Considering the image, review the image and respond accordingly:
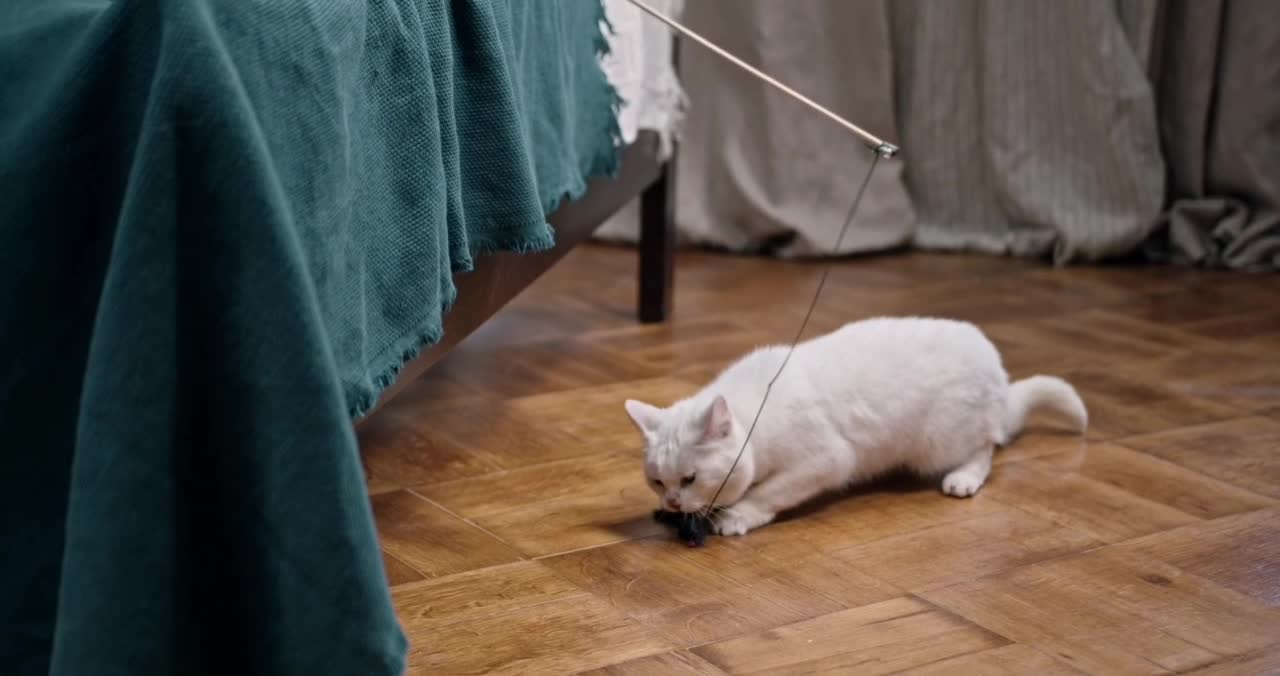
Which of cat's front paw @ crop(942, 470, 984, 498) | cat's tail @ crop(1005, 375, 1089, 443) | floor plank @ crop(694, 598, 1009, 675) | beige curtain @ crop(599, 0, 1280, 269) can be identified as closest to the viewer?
floor plank @ crop(694, 598, 1009, 675)

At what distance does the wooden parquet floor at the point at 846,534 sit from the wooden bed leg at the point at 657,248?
0.07 metres

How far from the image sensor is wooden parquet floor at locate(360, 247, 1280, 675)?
3.65ft

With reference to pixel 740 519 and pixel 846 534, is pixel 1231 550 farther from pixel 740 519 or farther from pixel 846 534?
pixel 740 519

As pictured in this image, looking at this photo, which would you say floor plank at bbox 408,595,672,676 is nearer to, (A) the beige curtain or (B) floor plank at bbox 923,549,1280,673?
(B) floor plank at bbox 923,549,1280,673

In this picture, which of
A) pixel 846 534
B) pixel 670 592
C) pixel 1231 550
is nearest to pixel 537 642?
pixel 670 592

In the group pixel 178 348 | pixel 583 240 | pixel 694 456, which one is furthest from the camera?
pixel 583 240

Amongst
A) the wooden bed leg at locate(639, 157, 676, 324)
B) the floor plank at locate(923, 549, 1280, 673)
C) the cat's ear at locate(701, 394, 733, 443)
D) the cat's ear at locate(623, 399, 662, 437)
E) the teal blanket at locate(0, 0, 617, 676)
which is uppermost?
the teal blanket at locate(0, 0, 617, 676)

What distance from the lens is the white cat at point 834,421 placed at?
4.40 ft

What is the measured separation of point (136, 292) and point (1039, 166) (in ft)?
7.44

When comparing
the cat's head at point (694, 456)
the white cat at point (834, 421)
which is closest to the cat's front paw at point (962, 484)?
the white cat at point (834, 421)

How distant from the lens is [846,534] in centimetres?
138

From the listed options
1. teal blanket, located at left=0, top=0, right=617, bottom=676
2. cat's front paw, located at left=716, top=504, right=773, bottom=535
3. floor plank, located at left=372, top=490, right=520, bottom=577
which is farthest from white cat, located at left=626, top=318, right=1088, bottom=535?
teal blanket, located at left=0, top=0, right=617, bottom=676

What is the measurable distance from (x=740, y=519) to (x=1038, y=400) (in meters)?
0.44

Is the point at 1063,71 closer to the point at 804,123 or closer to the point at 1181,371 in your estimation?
the point at 804,123
